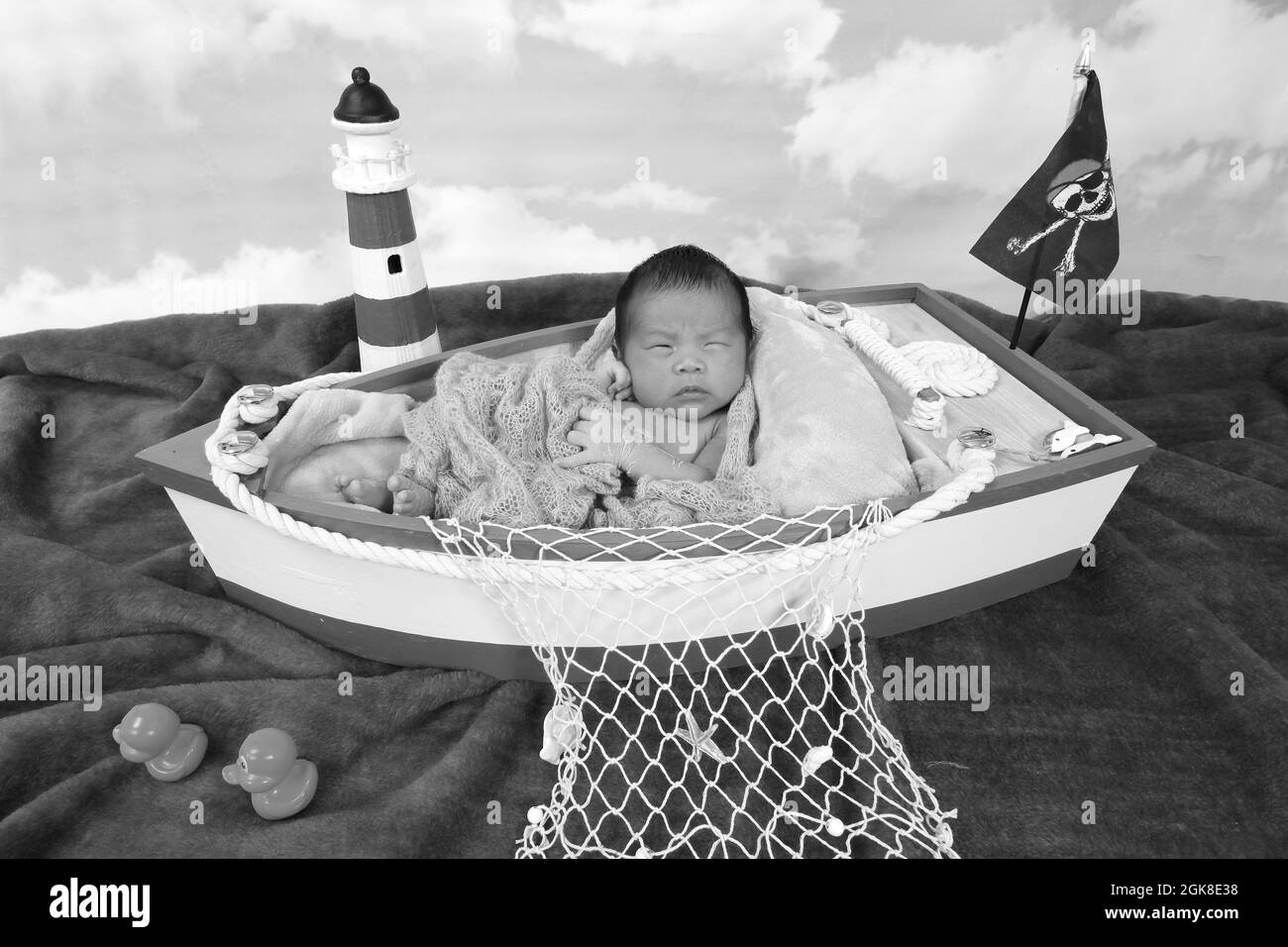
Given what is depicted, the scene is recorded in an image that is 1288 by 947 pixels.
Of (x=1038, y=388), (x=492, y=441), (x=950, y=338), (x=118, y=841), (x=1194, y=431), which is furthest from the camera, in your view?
(x=1194, y=431)

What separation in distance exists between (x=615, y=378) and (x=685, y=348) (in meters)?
0.13

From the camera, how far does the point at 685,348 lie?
1410mm

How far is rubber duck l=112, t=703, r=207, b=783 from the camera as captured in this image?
120cm

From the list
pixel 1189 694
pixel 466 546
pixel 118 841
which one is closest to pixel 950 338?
pixel 1189 694

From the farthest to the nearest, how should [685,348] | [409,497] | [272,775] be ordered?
[685,348]
[409,497]
[272,775]

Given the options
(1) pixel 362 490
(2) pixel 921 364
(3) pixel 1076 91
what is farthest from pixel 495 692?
(3) pixel 1076 91

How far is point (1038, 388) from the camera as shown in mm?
1530

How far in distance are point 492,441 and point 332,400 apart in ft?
0.77

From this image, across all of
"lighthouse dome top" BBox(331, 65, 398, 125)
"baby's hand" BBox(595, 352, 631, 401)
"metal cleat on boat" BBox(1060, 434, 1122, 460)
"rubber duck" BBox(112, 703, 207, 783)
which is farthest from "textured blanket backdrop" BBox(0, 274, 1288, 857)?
"lighthouse dome top" BBox(331, 65, 398, 125)

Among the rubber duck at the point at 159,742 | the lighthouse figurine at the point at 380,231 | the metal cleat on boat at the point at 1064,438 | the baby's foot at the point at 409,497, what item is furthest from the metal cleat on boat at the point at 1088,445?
the rubber duck at the point at 159,742

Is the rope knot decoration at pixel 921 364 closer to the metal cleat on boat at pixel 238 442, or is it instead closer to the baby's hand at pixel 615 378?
the baby's hand at pixel 615 378

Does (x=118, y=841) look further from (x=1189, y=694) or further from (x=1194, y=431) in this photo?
(x=1194, y=431)

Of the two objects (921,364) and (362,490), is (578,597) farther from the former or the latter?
(921,364)

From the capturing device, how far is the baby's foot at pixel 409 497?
1.30m
